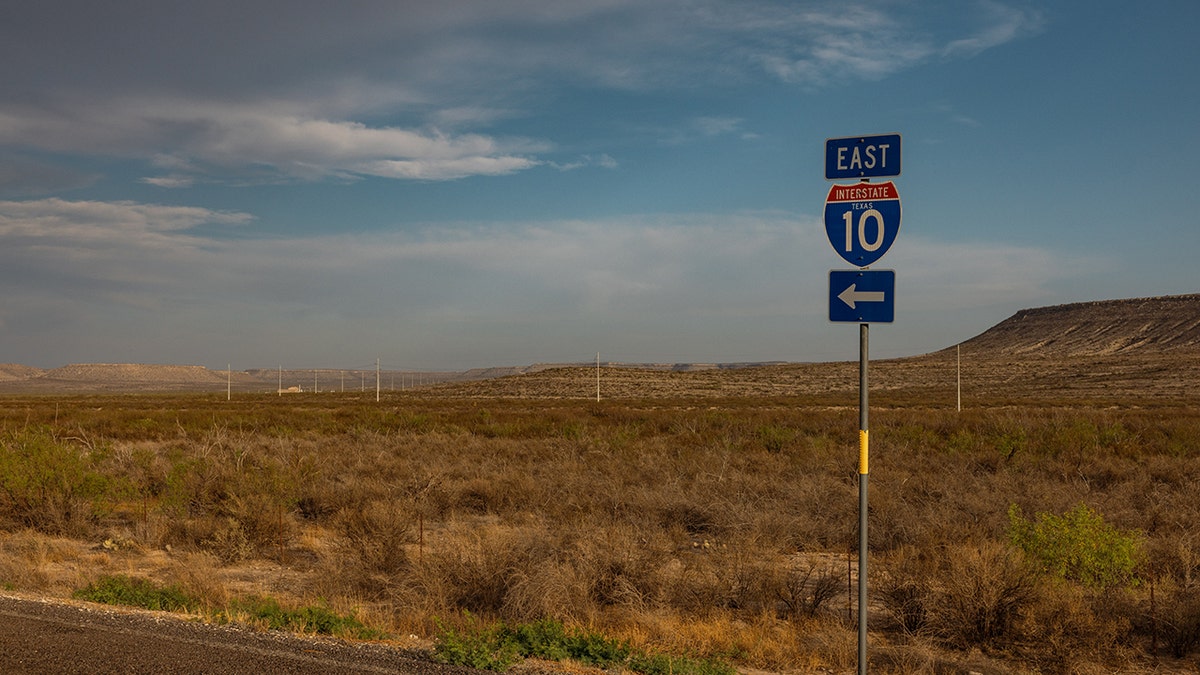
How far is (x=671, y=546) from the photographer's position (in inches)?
438

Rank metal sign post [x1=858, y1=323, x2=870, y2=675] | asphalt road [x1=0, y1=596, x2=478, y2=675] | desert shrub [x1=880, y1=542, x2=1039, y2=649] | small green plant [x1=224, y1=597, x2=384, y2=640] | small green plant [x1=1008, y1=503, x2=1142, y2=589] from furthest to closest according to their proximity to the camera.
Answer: small green plant [x1=1008, y1=503, x2=1142, y2=589] < desert shrub [x1=880, y1=542, x2=1039, y2=649] < small green plant [x1=224, y1=597, x2=384, y2=640] < asphalt road [x1=0, y1=596, x2=478, y2=675] < metal sign post [x1=858, y1=323, x2=870, y2=675]

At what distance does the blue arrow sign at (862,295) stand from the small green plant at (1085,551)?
5028mm

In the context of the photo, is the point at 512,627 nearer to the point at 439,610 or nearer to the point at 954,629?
the point at 439,610

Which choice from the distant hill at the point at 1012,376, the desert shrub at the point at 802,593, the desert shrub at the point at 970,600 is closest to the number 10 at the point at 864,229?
the desert shrub at the point at 970,600

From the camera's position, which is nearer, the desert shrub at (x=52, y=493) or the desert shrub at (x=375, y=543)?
the desert shrub at (x=375, y=543)

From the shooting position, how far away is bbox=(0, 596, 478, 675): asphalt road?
20.3 ft

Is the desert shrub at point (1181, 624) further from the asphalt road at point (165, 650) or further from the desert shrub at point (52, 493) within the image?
the desert shrub at point (52, 493)

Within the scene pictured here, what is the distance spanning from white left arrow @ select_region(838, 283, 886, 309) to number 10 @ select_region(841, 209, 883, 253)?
31cm

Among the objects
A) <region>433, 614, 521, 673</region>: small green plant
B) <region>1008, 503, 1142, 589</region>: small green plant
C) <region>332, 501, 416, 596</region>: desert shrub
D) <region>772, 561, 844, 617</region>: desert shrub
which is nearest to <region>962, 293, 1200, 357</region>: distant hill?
<region>1008, 503, 1142, 589</region>: small green plant

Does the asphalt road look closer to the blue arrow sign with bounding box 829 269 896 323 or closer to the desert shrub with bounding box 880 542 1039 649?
Answer: the blue arrow sign with bounding box 829 269 896 323

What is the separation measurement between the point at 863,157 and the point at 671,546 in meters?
6.55

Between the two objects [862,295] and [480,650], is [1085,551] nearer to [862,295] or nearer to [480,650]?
[862,295]

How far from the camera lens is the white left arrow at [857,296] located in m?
5.93

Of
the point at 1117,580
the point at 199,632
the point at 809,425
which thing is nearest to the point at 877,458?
the point at 809,425
